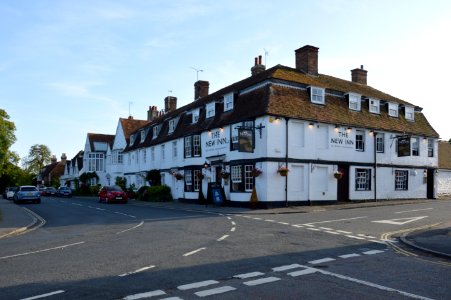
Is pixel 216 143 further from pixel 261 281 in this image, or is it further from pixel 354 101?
pixel 261 281

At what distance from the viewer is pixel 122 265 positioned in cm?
939

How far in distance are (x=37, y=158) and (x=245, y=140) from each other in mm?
109759

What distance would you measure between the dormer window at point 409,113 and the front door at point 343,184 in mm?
9134

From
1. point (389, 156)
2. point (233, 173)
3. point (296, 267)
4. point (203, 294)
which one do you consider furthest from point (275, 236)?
point (389, 156)

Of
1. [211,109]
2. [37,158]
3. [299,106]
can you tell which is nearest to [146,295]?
[299,106]

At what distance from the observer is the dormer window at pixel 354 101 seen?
31.8 m

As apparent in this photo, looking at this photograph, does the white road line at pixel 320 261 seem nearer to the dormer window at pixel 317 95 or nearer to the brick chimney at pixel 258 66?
the dormer window at pixel 317 95

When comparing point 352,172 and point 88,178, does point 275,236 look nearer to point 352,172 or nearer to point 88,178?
point 352,172

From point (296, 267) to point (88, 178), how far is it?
207 feet

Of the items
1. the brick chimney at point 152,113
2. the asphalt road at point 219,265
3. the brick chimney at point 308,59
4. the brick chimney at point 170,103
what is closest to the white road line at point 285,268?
the asphalt road at point 219,265

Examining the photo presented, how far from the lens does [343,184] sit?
99.7ft

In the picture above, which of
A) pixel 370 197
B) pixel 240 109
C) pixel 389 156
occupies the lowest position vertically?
pixel 370 197

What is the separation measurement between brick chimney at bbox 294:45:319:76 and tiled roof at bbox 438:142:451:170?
53.0 feet

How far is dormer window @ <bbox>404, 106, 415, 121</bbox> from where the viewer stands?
3572 cm
